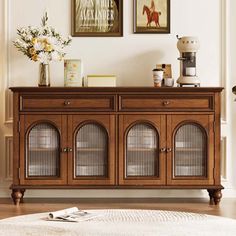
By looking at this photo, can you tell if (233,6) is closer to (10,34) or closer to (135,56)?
(135,56)

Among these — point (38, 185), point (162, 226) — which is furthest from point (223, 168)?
point (162, 226)

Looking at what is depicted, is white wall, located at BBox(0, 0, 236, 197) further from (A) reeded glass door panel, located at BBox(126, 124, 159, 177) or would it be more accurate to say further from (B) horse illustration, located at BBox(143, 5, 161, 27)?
(A) reeded glass door panel, located at BBox(126, 124, 159, 177)

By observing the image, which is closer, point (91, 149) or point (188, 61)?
point (91, 149)

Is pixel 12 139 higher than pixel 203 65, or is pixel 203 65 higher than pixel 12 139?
pixel 203 65

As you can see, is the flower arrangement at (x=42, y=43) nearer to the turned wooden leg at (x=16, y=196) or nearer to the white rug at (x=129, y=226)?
the turned wooden leg at (x=16, y=196)

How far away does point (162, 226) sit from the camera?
264cm

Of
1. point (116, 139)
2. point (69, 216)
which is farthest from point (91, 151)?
point (69, 216)

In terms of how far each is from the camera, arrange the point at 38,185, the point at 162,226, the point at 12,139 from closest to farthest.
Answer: the point at 162,226, the point at 38,185, the point at 12,139

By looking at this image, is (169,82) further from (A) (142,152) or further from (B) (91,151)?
(B) (91,151)

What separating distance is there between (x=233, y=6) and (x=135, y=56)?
927mm

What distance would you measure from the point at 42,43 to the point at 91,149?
94cm

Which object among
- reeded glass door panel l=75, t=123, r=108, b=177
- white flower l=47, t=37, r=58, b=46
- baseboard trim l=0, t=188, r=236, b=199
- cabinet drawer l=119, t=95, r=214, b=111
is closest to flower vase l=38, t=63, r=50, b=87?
A: white flower l=47, t=37, r=58, b=46

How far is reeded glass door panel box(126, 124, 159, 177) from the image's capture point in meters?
4.77

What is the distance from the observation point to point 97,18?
5.17 m
